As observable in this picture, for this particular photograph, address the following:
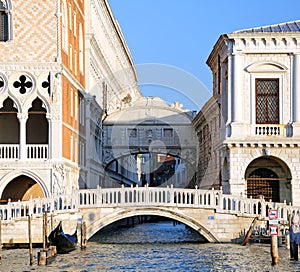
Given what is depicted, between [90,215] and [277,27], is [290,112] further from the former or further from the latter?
[90,215]

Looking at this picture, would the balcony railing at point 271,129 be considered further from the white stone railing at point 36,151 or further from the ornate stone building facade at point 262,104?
the white stone railing at point 36,151

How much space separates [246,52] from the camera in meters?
26.0

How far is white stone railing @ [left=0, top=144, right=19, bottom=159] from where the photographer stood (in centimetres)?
2604

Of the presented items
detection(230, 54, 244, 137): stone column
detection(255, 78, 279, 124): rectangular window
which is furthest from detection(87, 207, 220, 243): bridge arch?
detection(255, 78, 279, 124): rectangular window

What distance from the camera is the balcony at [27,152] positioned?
26.0 metres

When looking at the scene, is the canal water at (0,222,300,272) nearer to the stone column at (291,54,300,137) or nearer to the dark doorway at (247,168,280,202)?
the dark doorway at (247,168,280,202)

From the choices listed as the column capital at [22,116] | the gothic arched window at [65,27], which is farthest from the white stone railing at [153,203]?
the gothic arched window at [65,27]

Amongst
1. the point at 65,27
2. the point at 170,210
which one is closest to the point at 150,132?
the point at 65,27

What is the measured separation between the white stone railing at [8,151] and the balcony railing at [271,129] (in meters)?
8.57

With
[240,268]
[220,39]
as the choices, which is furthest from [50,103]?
[240,268]

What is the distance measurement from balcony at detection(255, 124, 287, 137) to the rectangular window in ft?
1.07

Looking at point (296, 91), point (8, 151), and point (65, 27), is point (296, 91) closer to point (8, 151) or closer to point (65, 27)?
point (65, 27)

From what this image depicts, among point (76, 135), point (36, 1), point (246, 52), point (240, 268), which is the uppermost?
point (36, 1)

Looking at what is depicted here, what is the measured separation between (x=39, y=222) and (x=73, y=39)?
915 cm
